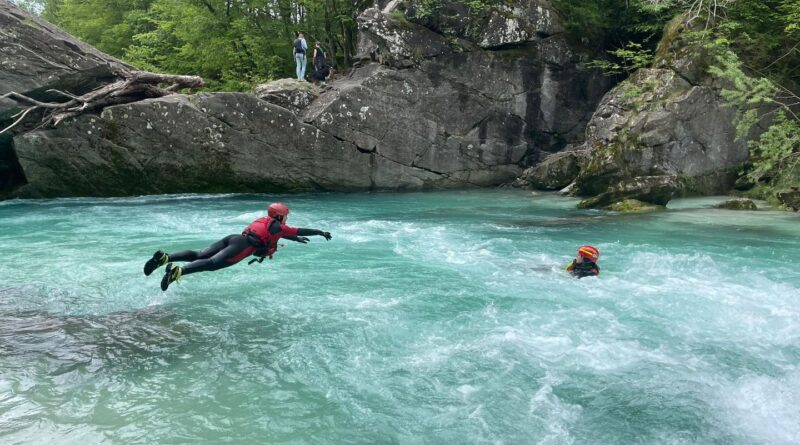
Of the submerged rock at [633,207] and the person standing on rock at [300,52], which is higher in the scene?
the person standing on rock at [300,52]

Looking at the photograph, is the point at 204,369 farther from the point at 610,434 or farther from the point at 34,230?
the point at 34,230

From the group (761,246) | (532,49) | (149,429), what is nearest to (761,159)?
(761,246)

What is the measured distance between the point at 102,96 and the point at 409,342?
15.7 metres

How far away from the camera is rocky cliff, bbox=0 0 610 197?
17828mm

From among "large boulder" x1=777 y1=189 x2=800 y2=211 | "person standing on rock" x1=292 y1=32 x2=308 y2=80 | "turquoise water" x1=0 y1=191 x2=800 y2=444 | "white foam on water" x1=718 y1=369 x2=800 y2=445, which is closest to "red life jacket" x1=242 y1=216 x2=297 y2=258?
"turquoise water" x1=0 y1=191 x2=800 y2=444

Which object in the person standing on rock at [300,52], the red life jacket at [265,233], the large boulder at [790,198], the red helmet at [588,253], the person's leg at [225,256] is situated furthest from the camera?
the person standing on rock at [300,52]

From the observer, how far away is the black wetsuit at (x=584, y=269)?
355 inches

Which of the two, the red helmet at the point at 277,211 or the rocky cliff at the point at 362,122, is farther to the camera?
the rocky cliff at the point at 362,122

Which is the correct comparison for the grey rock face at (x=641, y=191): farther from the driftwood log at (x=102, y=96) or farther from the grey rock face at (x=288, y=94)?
the driftwood log at (x=102, y=96)

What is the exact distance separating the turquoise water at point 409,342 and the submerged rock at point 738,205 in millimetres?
3497

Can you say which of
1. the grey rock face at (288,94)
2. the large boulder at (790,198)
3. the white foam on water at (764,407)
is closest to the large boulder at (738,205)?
the large boulder at (790,198)

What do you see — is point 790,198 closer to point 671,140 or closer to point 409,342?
point 671,140

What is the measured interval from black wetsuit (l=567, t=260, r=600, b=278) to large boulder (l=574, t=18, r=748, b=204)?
27.2 feet

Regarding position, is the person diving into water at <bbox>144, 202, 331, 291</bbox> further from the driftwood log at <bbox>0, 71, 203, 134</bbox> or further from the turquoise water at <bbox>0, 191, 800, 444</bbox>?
the driftwood log at <bbox>0, 71, 203, 134</bbox>
